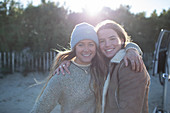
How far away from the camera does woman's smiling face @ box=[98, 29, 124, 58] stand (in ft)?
5.38

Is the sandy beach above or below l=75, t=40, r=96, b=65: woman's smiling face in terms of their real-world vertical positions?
below

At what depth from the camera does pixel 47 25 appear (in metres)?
10.4

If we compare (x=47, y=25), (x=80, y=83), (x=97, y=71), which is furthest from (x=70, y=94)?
(x=47, y=25)

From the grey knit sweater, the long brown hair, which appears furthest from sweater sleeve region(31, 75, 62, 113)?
the long brown hair

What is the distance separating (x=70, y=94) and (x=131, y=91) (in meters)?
0.69

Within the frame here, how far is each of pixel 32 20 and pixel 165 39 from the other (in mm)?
8923

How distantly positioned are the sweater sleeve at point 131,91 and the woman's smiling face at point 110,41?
1.47 ft

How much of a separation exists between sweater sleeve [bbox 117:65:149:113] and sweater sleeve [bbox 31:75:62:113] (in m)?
0.67

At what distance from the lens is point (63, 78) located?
5.21 feet

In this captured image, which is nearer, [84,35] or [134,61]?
[134,61]

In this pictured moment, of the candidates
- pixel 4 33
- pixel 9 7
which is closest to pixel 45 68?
pixel 4 33

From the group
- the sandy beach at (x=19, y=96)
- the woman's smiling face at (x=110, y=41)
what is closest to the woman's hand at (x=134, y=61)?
the woman's smiling face at (x=110, y=41)

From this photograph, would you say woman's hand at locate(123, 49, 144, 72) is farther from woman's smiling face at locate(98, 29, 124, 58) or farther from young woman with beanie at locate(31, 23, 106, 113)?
young woman with beanie at locate(31, 23, 106, 113)

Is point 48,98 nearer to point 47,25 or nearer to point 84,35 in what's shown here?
point 84,35
